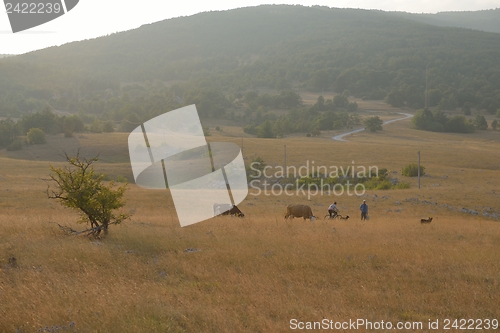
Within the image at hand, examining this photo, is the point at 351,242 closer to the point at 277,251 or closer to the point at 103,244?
the point at 277,251

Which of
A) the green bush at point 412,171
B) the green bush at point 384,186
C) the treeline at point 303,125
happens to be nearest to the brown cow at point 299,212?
the green bush at point 384,186

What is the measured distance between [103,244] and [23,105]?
157m

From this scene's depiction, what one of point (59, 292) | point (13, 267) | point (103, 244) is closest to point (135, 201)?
point (103, 244)

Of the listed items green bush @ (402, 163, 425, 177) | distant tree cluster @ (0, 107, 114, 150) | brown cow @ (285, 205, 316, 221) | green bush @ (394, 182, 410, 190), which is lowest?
green bush @ (402, 163, 425, 177)

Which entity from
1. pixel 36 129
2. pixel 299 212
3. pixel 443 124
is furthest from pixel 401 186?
pixel 443 124

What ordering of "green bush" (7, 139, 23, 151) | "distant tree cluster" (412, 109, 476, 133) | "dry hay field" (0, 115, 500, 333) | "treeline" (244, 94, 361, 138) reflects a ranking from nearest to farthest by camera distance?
"dry hay field" (0, 115, 500, 333) < "green bush" (7, 139, 23, 151) < "treeline" (244, 94, 361, 138) < "distant tree cluster" (412, 109, 476, 133)

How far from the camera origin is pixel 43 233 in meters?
13.3

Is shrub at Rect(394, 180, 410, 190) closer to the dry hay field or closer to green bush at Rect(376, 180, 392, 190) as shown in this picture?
green bush at Rect(376, 180, 392, 190)

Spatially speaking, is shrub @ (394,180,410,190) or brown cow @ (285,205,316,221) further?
shrub @ (394,180,410,190)

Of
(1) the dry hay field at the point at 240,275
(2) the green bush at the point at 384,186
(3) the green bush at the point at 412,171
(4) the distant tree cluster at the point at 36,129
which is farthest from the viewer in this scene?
(4) the distant tree cluster at the point at 36,129

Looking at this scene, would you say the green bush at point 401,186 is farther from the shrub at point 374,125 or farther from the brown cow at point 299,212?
the shrub at point 374,125

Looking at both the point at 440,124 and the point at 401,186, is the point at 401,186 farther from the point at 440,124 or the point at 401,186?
the point at 440,124

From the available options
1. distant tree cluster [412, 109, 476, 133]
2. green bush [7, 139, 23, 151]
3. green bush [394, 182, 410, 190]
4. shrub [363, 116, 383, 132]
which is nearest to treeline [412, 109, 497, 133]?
distant tree cluster [412, 109, 476, 133]

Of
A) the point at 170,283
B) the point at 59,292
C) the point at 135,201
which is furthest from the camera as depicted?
the point at 135,201
